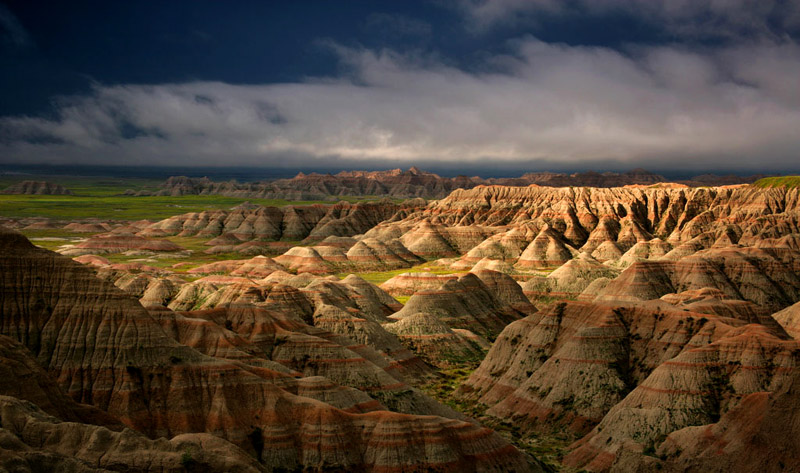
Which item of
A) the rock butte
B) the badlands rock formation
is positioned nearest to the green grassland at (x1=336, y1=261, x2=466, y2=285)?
the rock butte

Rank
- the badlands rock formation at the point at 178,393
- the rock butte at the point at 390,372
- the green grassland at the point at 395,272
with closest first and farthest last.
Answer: the badlands rock formation at the point at 178,393 → the rock butte at the point at 390,372 → the green grassland at the point at 395,272

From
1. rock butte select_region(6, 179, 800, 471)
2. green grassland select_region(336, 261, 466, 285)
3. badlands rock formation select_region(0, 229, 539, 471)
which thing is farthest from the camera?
green grassland select_region(336, 261, 466, 285)

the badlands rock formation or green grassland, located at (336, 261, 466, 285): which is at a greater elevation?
the badlands rock formation

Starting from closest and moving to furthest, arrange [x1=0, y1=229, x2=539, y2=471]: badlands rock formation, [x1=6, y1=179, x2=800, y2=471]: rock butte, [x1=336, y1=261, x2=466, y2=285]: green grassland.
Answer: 1. [x1=0, y1=229, x2=539, y2=471]: badlands rock formation
2. [x1=6, y1=179, x2=800, y2=471]: rock butte
3. [x1=336, y1=261, x2=466, y2=285]: green grassland

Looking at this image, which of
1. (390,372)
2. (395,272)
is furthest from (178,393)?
(395,272)

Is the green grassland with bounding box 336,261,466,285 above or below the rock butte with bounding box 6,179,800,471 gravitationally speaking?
below

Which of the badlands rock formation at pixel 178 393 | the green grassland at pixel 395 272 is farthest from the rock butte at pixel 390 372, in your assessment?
the green grassland at pixel 395 272

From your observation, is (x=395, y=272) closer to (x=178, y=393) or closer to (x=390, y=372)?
(x=390, y=372)

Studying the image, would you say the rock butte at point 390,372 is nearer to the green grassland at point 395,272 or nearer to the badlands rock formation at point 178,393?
the badlands rock formation at point 178,393

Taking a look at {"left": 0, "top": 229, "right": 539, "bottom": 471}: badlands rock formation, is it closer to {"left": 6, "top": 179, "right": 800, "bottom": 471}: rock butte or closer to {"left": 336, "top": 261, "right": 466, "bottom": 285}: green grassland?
{"left": 6, "top": 179, "right": 800, "bottom": 471}: rock butte

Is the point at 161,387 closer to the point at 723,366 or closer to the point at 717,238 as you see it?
the point at 723,366

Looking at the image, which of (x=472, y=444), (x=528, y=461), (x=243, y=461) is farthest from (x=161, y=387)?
(x=528, y=461)

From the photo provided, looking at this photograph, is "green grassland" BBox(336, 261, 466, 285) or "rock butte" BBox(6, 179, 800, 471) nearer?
"rock butte" BBox(6, 179, 800, 471)
